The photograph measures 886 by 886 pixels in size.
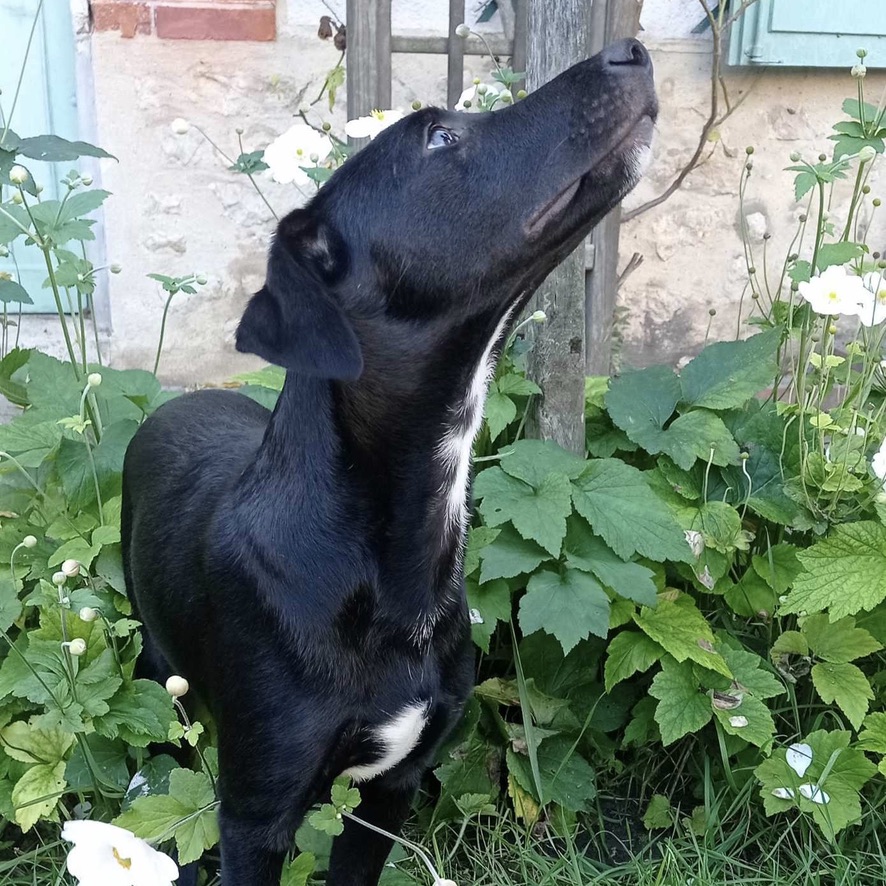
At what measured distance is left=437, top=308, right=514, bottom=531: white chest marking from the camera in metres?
1.66

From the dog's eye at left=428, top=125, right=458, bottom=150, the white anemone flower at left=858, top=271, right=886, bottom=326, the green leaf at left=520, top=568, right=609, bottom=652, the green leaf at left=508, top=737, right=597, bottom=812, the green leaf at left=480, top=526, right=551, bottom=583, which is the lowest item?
the green leaf at left=508, top=737, right=597, bottom=812

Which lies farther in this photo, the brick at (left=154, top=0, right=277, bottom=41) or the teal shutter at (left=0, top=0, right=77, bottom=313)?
the teal shutter at (left=0, top=0, right=77, bottom=313)

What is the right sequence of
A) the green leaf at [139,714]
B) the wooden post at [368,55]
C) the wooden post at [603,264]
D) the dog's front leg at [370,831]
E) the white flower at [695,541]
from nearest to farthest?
1. the dog's front leg at [370,831]
2. the green leaf at [139,714]
3. the white flower at [695,541]
4. the wooden post at [368,55]
5. the wooden post at [603,264]

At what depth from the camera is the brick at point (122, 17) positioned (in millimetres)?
3521

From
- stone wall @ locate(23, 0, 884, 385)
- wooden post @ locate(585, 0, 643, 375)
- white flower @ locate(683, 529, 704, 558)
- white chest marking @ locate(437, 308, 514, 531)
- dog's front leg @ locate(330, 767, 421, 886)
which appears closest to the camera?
white chest marking @ locate(437, 308, 514, 531)

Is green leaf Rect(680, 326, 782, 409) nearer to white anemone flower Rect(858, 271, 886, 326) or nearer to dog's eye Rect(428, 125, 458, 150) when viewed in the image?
white anemone flower Rect(858, 271, 886, 326)

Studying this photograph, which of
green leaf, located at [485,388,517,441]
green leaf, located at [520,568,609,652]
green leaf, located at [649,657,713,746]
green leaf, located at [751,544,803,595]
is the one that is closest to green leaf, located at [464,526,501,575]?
green leaf, located at [520,568,609,652]

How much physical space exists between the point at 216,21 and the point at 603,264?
6.08 feet

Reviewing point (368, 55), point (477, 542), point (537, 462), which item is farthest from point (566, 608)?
point (368, 55)

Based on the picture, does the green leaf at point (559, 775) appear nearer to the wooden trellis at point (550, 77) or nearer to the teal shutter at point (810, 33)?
the wooden trellis at point (550, 77)

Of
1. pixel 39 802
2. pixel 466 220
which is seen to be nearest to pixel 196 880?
pixel 39 802

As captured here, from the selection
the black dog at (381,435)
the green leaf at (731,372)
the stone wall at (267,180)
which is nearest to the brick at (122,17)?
the stone wall at (267,180)

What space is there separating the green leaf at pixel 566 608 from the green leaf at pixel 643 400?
0.45m

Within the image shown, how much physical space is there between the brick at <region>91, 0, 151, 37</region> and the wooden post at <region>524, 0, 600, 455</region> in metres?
1.97
